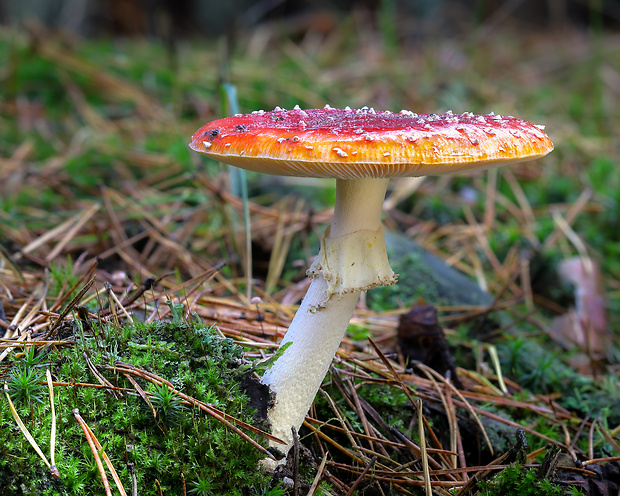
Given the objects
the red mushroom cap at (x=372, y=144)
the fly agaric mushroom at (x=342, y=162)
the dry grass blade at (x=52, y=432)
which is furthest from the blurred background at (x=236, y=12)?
the dry grass blade at (x=52, y=432)

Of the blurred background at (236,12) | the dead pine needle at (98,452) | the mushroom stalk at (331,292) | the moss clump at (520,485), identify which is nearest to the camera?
the dead pine needle at (98,452)

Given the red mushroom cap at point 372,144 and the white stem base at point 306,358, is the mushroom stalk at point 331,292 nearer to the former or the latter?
the white stem base at point 306,358

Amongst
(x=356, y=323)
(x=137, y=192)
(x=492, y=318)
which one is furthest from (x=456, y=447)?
(x=137, y=192)

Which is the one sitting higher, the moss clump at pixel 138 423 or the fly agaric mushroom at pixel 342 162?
the fly agaric mushroom at pixel 342 162

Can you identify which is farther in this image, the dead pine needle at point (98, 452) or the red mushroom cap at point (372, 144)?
the dead pine needle at point (98, 452)

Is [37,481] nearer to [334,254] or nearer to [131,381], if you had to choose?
[131,381]

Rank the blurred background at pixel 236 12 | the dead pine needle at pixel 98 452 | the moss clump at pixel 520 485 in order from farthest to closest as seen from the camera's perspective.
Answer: the blurred background at pixel 236 12 < the moss clump at pixel 520 485 < the dead pine needle at pixel 98 452

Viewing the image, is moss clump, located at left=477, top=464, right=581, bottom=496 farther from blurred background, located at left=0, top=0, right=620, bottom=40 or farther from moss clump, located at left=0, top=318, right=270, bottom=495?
blurred background, located at left=0, top=0, right=620, bottom=40

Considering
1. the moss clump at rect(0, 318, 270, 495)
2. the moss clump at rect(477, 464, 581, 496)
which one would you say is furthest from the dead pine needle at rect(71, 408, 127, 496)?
the moss clump at rect(477, 464, 581, 496)
